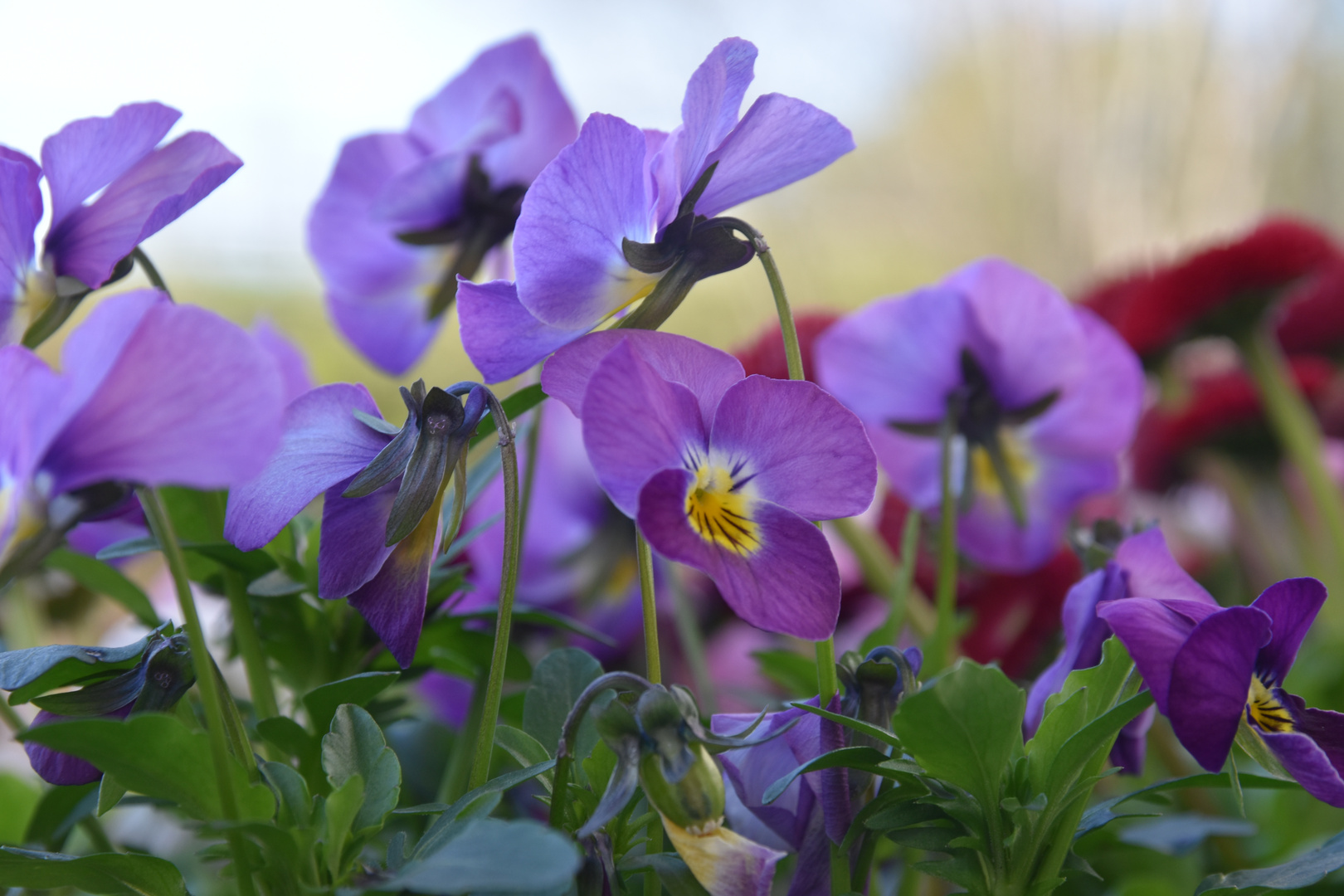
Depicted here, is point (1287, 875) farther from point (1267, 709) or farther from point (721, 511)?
point (721, 511)

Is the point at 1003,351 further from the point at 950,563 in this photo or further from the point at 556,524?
the point at 556,524

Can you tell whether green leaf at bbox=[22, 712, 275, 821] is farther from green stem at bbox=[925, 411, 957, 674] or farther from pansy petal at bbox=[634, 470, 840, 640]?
green stem at bbox=[925, 411, 957, 674]

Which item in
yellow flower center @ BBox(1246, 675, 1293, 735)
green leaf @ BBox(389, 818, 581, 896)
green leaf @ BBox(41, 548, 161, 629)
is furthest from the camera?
green leaf @ BBox(41, 548, 161, 629)

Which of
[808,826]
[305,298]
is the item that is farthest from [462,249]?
[305,298]

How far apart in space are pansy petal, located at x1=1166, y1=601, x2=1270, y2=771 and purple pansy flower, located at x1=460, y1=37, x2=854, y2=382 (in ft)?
0.57

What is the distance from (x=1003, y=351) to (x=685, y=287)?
25cm

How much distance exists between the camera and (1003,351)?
1.69 ft

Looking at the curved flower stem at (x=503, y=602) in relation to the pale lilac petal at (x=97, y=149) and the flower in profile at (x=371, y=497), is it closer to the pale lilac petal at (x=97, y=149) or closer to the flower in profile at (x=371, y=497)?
the flower in profile at (x=371, y=497)

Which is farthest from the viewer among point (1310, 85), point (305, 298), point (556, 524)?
point (305, 298)

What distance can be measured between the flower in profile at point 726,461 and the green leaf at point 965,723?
1.3 inches

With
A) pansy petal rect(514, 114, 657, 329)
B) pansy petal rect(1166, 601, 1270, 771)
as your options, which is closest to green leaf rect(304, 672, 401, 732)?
pansy petal rect(514, 114, 657, 329)

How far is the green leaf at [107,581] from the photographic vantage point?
1.41 ft

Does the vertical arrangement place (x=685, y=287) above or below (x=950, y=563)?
above

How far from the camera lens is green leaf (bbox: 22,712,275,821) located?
0.82 ft
